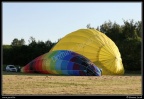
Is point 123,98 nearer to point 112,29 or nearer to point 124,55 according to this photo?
point 124,55

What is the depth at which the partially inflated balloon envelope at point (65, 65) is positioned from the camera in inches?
793

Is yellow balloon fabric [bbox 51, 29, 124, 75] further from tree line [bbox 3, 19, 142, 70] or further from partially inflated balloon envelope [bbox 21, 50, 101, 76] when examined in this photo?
tree line [bbox 3, 19, 142, 70]

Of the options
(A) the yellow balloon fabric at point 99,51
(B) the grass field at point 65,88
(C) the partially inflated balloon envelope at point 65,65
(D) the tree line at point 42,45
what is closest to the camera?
(B) the grass field at point 65,88

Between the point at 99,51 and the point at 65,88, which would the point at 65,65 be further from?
the point at 65,88

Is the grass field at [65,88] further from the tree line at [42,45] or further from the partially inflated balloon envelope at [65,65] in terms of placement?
the tree line at [42,45]

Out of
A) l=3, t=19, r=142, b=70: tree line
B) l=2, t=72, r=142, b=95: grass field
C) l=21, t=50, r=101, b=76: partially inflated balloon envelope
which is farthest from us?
l=3, t=19, r=142, b=70: tree line

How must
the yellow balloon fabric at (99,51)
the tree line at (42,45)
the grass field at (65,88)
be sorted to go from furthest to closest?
the tree line at (42,45)
the yellow balloon fabric at (99,51)
the grass field at (65,88)

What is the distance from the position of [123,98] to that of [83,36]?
1643cm

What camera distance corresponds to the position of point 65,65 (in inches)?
819

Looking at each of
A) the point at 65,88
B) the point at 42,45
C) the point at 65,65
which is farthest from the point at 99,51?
the point at 42,45

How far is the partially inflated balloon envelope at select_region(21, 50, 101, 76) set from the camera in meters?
20.1

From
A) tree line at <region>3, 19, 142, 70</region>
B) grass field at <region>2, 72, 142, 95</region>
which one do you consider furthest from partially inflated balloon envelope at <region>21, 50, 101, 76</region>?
tree line at <region>3, 19, 142, 70</region>

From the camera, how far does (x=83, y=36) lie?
24.8m

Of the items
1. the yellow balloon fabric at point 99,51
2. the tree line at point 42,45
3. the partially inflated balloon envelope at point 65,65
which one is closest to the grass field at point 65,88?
the partially inflated balloon envelope at point 65,65
